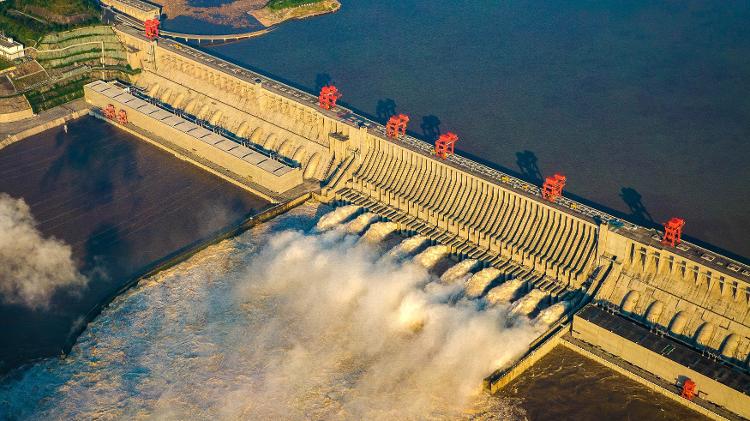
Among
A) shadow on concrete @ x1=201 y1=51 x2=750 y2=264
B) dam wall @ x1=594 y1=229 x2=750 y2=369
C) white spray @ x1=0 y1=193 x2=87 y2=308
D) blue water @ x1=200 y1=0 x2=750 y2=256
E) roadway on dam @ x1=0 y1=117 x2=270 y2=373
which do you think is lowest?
white spray @ x1=0 y1=193 x2=87 y2=308

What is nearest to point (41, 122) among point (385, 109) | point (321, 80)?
point (321, 80)

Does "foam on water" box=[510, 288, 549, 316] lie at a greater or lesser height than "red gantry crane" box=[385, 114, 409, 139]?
lesser

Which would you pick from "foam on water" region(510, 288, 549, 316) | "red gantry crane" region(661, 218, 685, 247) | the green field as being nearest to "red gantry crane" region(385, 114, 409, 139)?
"foam on water" region(510, 288, 549, 316)

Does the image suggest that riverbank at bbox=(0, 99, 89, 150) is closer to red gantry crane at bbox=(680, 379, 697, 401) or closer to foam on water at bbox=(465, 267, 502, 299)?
foam on water at bbox=(465, 267, 502, 299)

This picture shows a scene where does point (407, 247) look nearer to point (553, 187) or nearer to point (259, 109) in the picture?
point (553, 187)

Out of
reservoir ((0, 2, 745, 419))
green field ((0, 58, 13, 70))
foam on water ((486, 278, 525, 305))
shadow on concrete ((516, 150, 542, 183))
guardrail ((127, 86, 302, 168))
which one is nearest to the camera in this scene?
reservoir ((0, 2, 745, 419))

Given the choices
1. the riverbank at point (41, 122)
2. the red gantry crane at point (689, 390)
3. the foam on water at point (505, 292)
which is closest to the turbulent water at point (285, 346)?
the foam on water at point (505, 292)

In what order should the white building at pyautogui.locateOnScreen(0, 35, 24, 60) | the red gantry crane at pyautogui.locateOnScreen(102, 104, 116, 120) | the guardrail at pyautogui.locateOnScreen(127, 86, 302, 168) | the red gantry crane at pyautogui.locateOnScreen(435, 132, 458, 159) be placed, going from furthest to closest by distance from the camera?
the white building at pyautogui.locateOnScreen(0, 35, 24, 60) < the red gantry crane at pyautogui.locateOnScreen(102, 104, 116, 120) < the guardrail at pyautogui.locateOnScreen(127, 86, 302, 168) < the red gantry crane at pyautogui.locateOnScreen(435, 132, 458, 159)
